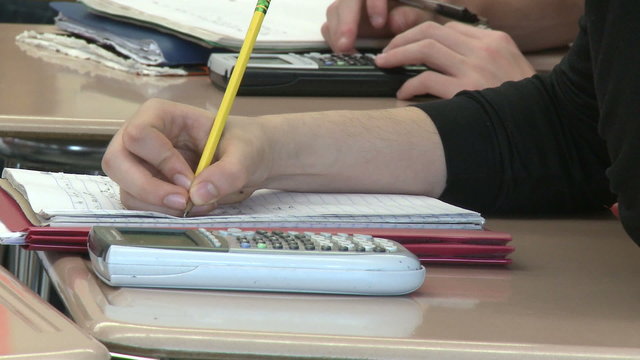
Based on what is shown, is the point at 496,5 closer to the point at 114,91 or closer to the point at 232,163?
the point at 114,91

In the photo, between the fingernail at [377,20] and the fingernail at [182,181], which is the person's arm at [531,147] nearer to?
the fingernail at [182,181]

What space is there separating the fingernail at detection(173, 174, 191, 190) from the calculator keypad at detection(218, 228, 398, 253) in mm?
104

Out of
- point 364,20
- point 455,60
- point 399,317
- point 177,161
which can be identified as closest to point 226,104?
point 177,161

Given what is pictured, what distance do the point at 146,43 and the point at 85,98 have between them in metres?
0.25

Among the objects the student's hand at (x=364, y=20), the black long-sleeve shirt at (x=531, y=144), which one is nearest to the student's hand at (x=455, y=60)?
the student's hand at (x=364, y=20)

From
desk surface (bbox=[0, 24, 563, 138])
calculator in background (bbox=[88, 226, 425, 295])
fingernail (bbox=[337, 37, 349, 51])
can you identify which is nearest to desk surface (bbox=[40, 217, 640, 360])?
calculator in background (bbox=[88, 226, 425, 295])

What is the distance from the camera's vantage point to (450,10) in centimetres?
164

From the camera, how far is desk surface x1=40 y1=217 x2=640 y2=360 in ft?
2.01

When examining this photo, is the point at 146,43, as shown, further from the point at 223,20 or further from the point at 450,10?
the point at 450,10

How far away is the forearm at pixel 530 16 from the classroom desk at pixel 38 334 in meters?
1.20

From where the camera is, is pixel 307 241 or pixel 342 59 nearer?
pixel 307 241

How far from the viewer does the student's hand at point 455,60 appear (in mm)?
1400

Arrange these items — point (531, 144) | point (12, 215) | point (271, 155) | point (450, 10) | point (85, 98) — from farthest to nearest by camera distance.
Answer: point (450, 10) < point (85, 98) < point (531, 144) < point (271, 155) < point (12, 215)

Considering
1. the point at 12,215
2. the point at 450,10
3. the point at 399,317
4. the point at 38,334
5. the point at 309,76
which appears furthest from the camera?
the point at 450,10
